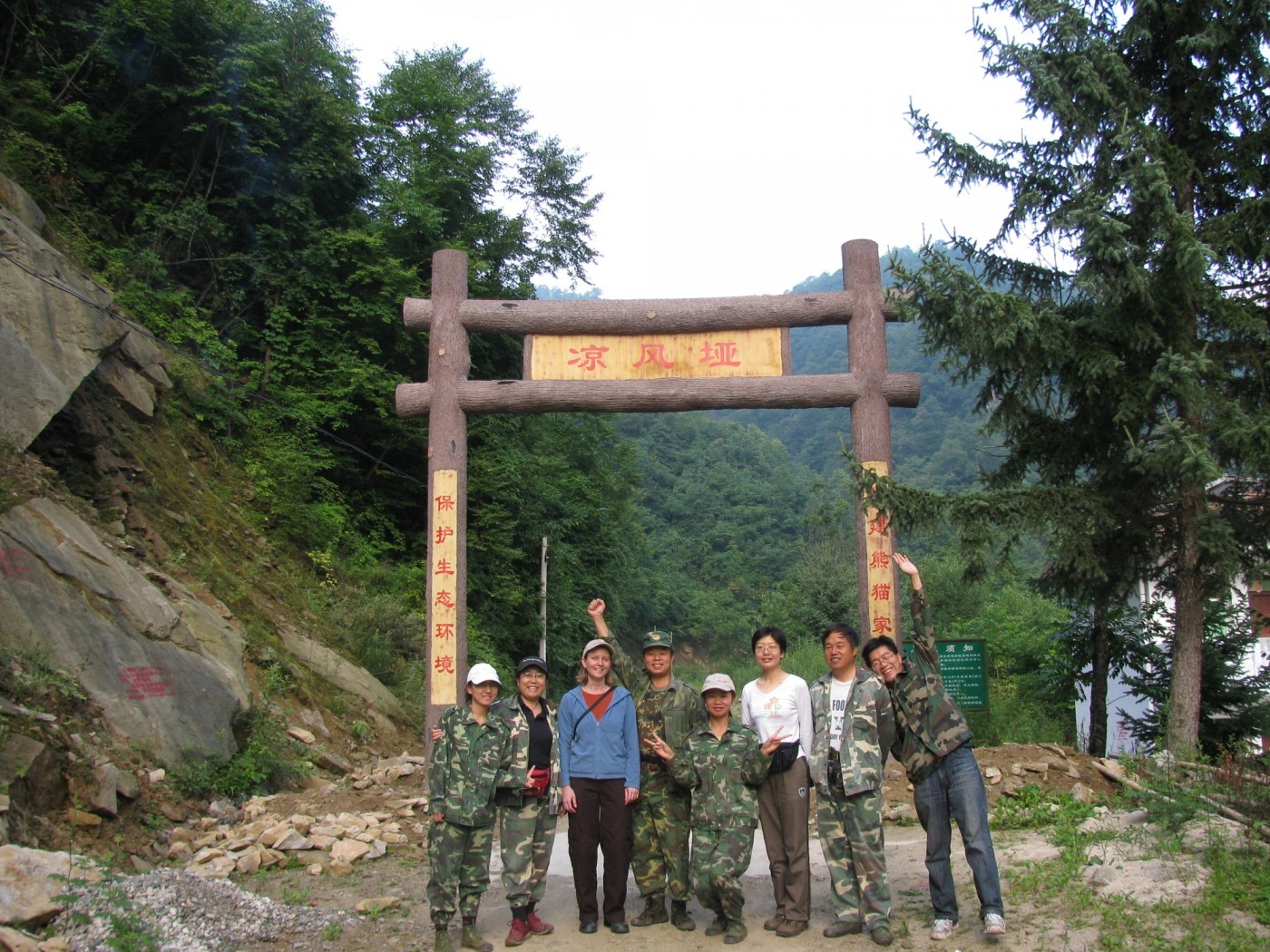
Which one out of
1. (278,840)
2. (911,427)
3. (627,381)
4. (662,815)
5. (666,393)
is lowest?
(278,840)

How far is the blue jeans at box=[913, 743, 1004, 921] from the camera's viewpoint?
4168 millimetres

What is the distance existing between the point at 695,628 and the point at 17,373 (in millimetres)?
27512

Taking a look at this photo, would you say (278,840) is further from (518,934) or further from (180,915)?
(518,934)

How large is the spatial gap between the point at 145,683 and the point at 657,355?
4.28m

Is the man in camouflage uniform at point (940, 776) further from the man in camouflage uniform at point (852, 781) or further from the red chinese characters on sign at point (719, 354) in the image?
the red chinese characters on sign at point (719, 354)

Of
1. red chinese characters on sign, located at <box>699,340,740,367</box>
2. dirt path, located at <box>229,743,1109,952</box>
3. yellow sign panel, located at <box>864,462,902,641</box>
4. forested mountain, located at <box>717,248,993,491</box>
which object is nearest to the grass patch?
dirt path, located at <box>229,743,1109,952</box>

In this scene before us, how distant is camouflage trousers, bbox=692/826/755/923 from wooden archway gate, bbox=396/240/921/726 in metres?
3.10

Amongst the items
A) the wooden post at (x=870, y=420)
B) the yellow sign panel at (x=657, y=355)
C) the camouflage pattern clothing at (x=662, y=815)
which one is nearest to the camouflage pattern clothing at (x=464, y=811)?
the camouflage pattern clothing at (x=662, y=815)

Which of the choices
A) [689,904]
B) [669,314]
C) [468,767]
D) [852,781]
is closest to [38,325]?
[669,314]

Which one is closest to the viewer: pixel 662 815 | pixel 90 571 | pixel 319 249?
pixel 662 815

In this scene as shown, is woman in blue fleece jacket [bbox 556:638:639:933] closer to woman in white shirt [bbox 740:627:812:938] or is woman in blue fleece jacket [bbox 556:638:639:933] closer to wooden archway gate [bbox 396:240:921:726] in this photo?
woman in white shirt [bbox 740:627:812:938]

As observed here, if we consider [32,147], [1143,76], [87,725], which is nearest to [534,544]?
[32,147]

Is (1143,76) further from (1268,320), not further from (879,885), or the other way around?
(879,885)

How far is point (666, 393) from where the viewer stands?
738 cm
